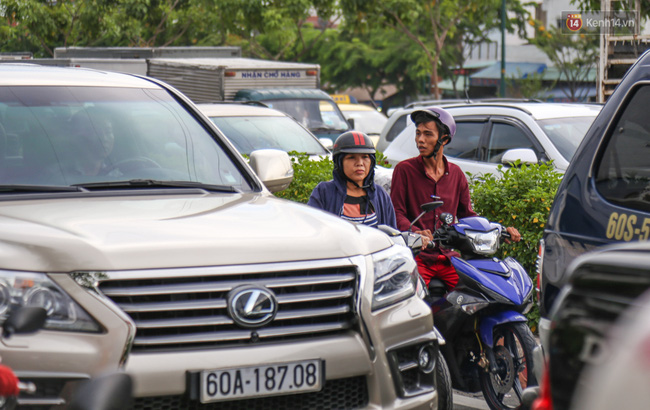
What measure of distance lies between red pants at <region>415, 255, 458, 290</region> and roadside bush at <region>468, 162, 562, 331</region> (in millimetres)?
1628

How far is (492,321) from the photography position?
17.2 feet

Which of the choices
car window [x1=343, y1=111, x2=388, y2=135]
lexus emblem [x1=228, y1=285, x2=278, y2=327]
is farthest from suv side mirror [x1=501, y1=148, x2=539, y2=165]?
car window [x1=343, y1=111, x2=388, y2=135]

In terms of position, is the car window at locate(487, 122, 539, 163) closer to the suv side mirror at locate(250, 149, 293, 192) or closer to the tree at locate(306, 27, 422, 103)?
the suv side mirror at locate(250, 149, 293, 192)

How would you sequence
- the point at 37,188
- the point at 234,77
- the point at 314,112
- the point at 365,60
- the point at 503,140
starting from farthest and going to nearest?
1. the point at 365,60
2. the point at 234,77
3. the point at 314,112
4. the point at 503,140
5. the point at 37,188

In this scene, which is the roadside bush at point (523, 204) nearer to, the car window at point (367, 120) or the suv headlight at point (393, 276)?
the suv headlight at point (393, 276)

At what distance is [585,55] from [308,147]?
110ft

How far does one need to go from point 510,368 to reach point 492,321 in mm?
265

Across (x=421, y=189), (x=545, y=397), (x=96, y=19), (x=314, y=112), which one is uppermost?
(x=96, y=19)

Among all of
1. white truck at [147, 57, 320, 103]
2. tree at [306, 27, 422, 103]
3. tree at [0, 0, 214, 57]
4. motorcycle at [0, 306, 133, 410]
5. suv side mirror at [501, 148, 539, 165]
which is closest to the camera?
motorcycle at [0, 306, 133, 410]

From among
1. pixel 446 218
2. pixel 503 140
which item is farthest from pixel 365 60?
pixel 446 218

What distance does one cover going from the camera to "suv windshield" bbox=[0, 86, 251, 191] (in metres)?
4.36

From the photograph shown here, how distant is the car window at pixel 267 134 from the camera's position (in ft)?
38.1

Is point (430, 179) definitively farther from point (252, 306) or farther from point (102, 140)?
point (252, 306)

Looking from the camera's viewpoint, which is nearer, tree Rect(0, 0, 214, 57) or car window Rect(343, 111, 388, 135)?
car window Rect(343, 111, 388, 135)
